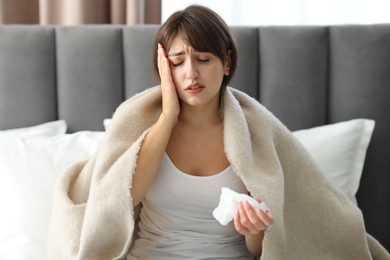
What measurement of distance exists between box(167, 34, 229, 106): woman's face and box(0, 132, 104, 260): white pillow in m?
0.54

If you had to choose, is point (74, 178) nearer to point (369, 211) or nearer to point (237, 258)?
point (237, 258)

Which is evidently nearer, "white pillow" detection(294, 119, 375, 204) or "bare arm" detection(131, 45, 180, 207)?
"bare arm" detection(131, 45, 180, 207)

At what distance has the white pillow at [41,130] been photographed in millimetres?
2059

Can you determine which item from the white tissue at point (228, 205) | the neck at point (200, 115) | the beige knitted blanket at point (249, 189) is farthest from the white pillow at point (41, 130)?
the white tissue at point (228, 205)

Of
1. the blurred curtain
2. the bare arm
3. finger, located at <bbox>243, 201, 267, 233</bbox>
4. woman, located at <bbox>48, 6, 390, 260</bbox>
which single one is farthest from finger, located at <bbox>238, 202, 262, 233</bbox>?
the blurred curtain

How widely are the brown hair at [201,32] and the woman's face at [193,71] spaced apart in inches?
0.6

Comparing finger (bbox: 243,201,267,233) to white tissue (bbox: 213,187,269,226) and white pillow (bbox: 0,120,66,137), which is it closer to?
white tissue (bbox: 213,187,269,226)

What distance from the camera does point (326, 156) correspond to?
1.96 meters

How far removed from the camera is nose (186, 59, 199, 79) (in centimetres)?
151

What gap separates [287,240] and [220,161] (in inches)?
10.5

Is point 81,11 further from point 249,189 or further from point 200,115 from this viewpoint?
point 249,189

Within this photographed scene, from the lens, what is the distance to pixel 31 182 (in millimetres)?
1852

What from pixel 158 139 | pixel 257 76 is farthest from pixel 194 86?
pixel 257 76

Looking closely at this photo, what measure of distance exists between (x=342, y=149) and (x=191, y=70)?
0.69m
